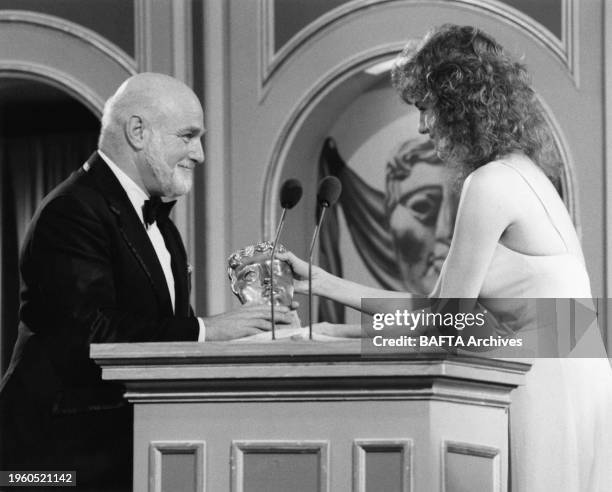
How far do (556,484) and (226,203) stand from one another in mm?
4867

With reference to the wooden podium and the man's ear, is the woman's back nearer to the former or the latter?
the wooden podium

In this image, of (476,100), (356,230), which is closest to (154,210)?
(476,100)

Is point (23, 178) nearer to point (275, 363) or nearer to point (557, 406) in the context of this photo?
point (557, 406)

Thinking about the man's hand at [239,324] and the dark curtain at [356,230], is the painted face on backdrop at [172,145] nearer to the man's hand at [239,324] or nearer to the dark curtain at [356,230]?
the man's hand at [239,324]

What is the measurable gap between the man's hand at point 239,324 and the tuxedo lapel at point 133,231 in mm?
225

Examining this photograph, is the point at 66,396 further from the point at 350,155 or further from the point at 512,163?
the point at 350,155

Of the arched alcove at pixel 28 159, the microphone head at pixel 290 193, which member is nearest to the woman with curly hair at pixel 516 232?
the microphone head at pixel 290 193

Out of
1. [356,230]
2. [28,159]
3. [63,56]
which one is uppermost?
[63,56]

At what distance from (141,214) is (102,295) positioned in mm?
380

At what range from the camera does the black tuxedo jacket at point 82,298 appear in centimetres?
329

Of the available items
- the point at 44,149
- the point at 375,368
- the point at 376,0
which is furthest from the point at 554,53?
the point at 375,368

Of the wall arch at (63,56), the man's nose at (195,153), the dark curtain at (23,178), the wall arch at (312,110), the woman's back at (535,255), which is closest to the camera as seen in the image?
the woman's back at (535,255)

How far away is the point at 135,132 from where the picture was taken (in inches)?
147

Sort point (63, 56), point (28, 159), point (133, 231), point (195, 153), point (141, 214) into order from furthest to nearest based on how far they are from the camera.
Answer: point (28, 159)
point (63, 56)
point (195, 153)
point (141, 214)
point (133, 231)
